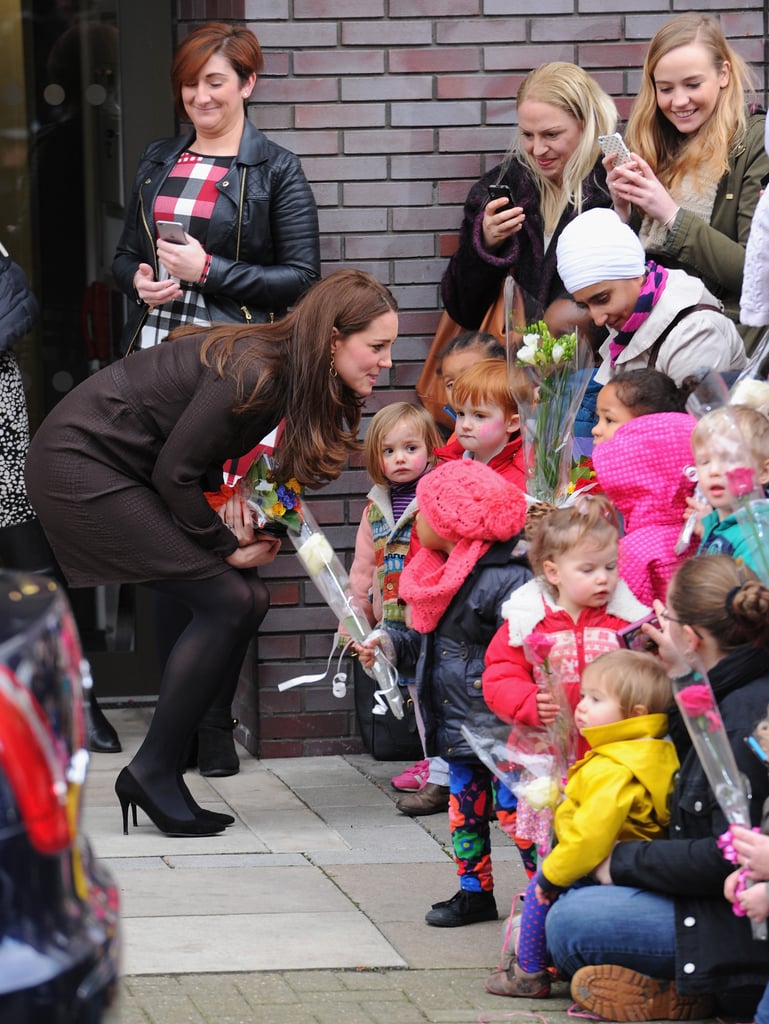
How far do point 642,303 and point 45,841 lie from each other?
3.03m

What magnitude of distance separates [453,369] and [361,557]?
0.74m

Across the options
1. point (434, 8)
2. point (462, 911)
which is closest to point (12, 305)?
point (434, 8)

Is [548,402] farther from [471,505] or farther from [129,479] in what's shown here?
[129,479]

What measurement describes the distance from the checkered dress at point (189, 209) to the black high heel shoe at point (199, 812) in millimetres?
1525

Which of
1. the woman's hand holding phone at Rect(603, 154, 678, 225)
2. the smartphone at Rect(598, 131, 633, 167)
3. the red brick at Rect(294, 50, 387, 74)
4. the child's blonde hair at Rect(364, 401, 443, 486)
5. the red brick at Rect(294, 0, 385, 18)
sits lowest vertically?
the child's blonde hair at Rect(364, 401, 443, 486)

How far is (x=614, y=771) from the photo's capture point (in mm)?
3926

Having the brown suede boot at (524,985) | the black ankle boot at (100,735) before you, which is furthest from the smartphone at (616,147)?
the black ankle boot at (100,735)

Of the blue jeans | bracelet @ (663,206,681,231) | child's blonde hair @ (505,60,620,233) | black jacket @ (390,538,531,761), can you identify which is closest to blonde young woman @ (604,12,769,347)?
bracelet @ (663,206,681,231)

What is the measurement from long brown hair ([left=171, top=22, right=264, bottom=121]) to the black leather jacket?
21 cm

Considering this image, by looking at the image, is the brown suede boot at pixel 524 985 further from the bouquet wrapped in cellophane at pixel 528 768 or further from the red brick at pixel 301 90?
the red brick at pixel 301 90

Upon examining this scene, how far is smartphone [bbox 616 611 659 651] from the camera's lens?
169 inches

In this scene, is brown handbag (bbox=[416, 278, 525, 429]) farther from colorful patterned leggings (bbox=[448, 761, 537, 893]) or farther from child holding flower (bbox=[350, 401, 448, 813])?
colorful patterned leggings (bbox=[448, 761, 537, 893])

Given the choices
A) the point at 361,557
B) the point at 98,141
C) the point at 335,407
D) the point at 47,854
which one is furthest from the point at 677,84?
the point at 47,854

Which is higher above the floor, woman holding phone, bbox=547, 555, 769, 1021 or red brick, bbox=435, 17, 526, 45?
red brick, bbox=435, 17, 526, 45
